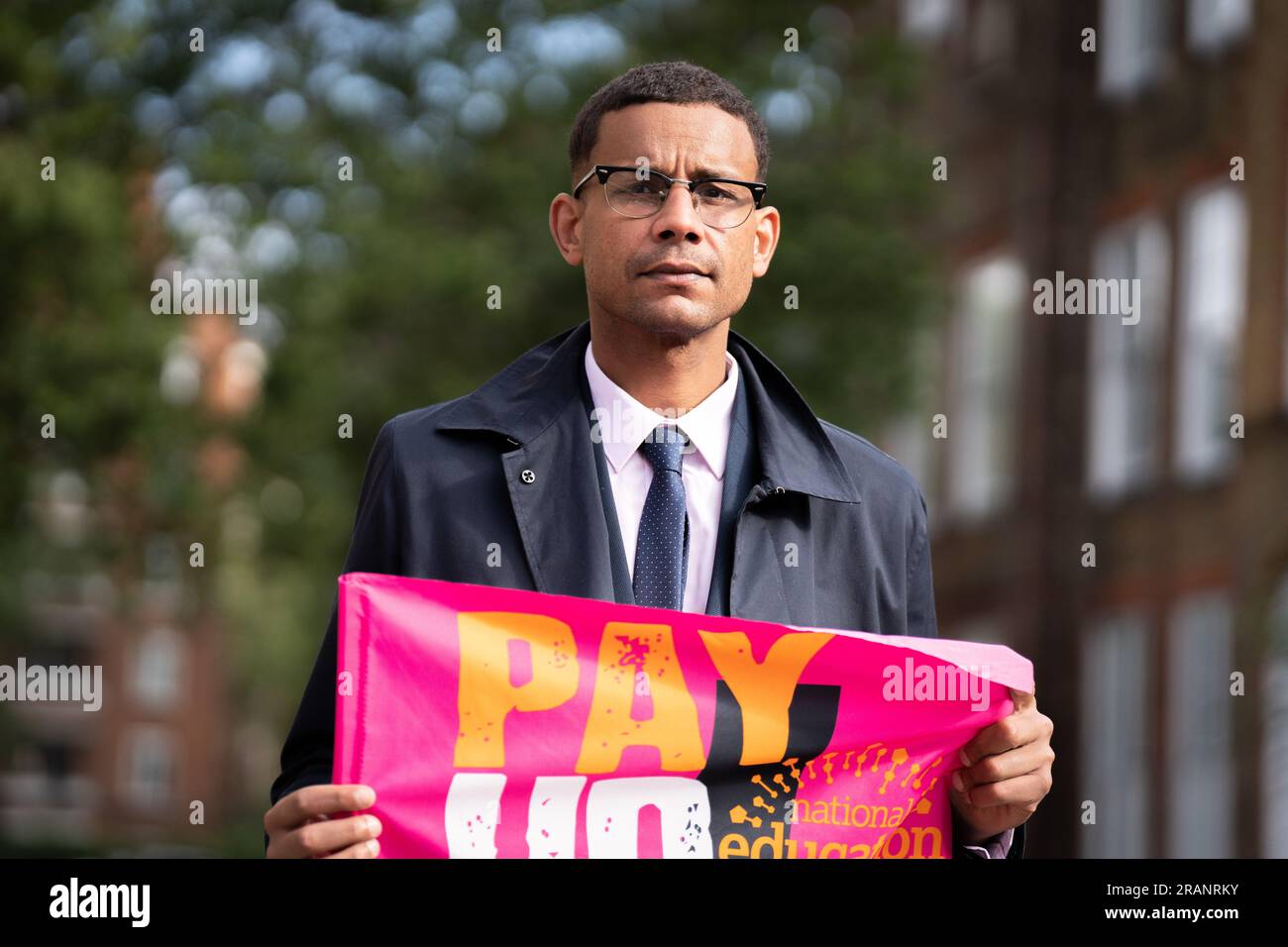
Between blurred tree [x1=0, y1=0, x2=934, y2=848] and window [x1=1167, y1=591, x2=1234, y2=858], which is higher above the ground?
blurred tree [x1=0, y1=0, x2=934, y2=848]

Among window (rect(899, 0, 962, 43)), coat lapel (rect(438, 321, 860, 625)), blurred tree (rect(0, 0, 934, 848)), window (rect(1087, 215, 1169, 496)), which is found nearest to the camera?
coat lapel (rect(438, 321, 860, 625))

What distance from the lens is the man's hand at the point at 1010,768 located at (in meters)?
3.87

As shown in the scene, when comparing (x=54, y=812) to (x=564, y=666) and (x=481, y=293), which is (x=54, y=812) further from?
(x=564, y=666)

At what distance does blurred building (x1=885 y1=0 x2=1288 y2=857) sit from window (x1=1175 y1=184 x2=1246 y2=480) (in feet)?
0.08

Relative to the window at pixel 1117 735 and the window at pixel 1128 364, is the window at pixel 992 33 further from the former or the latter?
the window at pixel 1117 735

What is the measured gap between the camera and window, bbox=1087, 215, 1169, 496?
20797 mm

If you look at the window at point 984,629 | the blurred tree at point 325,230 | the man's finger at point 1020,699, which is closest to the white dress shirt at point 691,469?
the man's finger at point 1020,699

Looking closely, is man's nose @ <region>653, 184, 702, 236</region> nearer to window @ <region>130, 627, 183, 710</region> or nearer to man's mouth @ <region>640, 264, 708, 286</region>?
man's mouth @ <region>640, 264, 708, 286</region>

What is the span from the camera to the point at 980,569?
77.9 feet

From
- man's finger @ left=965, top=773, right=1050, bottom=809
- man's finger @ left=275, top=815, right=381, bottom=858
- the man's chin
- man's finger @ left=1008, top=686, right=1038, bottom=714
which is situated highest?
the man's chin

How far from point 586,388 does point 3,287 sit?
41.7 ft

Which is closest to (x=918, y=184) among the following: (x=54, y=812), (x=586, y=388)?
(x=586, y=388)

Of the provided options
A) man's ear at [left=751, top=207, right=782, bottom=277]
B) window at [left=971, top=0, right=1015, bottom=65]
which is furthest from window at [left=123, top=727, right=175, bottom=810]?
man's ear at [left=751, top=207, right=782, bottom=277]
